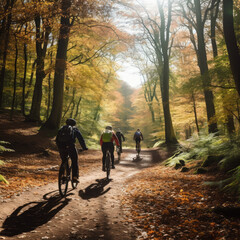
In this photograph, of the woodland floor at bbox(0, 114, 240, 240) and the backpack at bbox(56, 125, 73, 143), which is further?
the backpack at bbox(56, 125, 73, 143)

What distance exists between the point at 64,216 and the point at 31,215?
2.09 feet

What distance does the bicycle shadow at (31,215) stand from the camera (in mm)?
3349

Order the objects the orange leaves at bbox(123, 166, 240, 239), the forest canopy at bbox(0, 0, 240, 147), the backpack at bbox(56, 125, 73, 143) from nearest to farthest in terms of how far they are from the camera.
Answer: the orange leaves at bbox(123, 166, 240, 239), the backpack at bbox(56, 125, 73, 143), the forest canopy at bbox(0, 0, 240, 147)

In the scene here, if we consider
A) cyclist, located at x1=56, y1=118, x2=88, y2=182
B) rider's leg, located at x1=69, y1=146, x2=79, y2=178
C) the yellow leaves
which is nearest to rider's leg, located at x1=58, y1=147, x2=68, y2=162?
cyclist, located at x1=56, y1=118, x2=88, y2=182

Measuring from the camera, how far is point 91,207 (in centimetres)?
468

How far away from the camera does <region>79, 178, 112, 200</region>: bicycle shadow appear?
5.55m

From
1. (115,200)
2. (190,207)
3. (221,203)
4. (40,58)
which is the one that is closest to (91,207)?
(115,200)

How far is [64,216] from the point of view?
13.2 feet

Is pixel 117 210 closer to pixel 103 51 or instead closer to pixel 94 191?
pixel 94 191

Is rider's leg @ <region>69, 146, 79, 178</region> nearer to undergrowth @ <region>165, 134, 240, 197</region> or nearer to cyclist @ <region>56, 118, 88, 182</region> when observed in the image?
cyclist @ <region>56, 118, 88, 182</region>

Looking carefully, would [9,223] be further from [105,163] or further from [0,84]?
[0,84]

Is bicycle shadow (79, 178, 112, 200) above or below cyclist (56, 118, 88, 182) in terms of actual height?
below

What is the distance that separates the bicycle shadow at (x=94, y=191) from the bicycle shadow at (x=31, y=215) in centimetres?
68

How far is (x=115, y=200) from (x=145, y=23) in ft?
52.0
